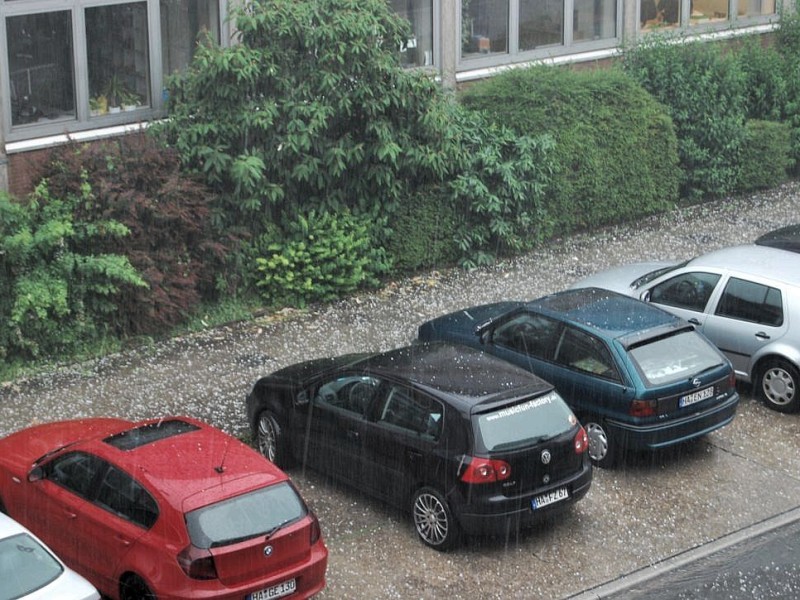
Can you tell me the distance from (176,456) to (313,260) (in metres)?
7.32

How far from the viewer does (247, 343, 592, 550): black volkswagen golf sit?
10.2 metres

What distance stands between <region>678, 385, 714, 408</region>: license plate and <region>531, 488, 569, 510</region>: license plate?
74.9 inches

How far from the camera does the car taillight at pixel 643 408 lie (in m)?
11.7

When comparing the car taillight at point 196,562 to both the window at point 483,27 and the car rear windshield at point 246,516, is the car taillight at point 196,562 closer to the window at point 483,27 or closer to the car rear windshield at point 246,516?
the car rear windshield at point 246,516

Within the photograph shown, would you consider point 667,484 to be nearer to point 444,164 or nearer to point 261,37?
point 444,164

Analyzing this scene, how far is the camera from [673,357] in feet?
39.7

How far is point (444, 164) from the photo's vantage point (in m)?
17.5

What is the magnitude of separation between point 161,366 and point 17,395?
5.54 feet

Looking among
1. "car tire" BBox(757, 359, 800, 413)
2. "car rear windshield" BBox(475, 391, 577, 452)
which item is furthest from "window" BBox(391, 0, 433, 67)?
"car rear windshield" BBox(475, 391, 577, 452)

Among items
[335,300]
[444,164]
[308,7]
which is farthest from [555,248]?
[308,7]

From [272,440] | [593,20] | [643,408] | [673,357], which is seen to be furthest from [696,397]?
[593,20]

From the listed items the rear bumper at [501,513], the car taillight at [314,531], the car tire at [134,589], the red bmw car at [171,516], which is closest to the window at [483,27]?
the rear bumper at [501,513]

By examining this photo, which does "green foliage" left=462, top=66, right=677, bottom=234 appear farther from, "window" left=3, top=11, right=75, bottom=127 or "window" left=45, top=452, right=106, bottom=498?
"window" left=45, top=452, right=106, bottom=498

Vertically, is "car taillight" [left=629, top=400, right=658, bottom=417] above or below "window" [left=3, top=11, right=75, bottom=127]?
below
